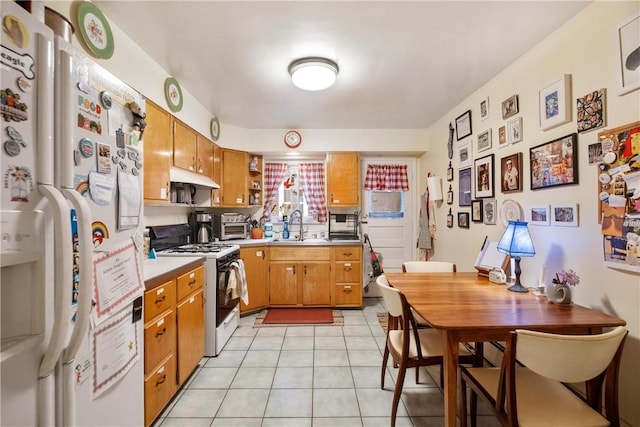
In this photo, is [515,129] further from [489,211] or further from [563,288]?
[563,288]

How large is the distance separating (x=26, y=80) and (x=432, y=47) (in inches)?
84.7

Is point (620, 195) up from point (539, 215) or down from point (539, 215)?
up

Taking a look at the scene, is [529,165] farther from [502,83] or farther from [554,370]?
[554,370]

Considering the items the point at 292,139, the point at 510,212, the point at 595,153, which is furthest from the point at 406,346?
the point at 292,139

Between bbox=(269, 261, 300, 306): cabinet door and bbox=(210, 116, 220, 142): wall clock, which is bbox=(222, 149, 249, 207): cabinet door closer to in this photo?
bbox=(210, 116, 220, 142): wall clock

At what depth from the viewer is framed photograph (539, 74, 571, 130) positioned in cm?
165

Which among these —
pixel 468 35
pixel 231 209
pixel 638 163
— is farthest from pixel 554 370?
pixel 231 209

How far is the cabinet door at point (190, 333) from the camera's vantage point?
188 centimetres

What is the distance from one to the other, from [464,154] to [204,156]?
112 inches

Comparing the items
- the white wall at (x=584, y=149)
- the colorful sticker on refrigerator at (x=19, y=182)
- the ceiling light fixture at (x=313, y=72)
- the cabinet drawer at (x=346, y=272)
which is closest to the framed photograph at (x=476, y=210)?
the white wall at (x=584, y=149)

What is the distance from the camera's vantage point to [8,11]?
66 cm

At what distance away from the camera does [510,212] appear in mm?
2127

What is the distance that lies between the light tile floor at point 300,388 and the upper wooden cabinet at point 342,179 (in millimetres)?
1810

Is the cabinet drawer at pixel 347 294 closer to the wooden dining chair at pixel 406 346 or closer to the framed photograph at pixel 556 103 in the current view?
the wooden dining chair at pixel 406 346
